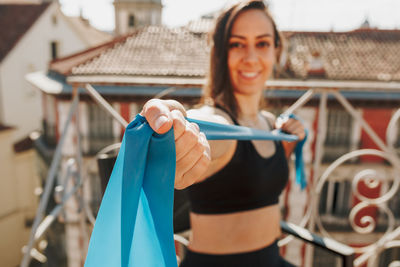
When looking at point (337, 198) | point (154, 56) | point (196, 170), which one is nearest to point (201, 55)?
point (154, 56)

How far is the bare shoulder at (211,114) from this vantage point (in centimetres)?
129

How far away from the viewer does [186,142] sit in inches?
32.4

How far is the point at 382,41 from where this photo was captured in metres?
14.5

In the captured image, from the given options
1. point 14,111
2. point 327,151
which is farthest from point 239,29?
point 14,111

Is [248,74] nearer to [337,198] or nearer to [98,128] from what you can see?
[98,128]

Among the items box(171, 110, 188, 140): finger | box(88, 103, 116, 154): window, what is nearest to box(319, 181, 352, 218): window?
box(88, 103, 116, 154): window

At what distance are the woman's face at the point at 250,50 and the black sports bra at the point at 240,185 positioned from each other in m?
0.24

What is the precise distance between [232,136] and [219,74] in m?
0.60

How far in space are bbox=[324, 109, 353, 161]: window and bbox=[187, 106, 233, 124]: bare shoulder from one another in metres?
12.7

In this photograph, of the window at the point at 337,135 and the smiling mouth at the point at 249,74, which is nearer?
the smiling mouth at the point at 249,74

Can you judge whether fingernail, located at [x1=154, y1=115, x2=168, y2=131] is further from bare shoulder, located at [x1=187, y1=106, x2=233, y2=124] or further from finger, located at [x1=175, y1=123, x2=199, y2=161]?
bare shoulder, located at [x1=187, y1=106, x2=233, y2=124]

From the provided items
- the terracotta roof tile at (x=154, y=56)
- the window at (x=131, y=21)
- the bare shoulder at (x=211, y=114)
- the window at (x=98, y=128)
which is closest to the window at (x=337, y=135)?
the terracotta roof tile at (x=154, y=56)

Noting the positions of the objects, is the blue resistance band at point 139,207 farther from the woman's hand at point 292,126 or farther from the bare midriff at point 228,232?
the woman's hand at point 292,126

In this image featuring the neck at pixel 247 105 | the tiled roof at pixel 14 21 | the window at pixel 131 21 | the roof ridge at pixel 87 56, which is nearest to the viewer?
the neck at pixel 247 105
